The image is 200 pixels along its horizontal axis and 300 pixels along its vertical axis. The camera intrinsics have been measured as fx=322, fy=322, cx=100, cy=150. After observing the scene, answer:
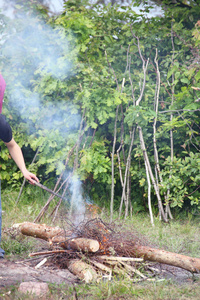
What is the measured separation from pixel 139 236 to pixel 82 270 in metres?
1.22

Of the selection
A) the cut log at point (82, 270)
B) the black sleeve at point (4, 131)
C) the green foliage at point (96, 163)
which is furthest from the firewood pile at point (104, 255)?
the green foliage at point (96, 163)

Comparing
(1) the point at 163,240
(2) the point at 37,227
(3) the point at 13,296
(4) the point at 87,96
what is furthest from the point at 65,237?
(4) the point at 87,96

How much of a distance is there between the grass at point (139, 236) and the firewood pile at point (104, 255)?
140 millimetres

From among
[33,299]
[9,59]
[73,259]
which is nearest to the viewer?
[33,299]

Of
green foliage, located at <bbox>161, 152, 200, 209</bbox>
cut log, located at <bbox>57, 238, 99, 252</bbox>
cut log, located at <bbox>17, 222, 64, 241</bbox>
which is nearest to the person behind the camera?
cut log, located at <bbox>57, 238, 99, 252</bbox>

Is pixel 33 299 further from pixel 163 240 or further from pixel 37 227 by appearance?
pixel 163 240

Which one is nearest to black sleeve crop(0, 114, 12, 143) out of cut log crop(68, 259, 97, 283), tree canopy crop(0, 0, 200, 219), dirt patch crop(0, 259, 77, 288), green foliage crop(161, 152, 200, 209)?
dirt patch crop(0, 259, 77, 288)

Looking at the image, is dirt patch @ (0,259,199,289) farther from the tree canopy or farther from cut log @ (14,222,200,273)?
the tree canopy

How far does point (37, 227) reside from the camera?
12.6 feet

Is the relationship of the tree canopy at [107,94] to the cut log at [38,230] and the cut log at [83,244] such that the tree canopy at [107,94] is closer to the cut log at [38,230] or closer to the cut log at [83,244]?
the cut log at [38,230]

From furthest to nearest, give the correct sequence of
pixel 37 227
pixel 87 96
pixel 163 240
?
1. pixel 87 96
2. pixel 163 240
3. pixel 37 227

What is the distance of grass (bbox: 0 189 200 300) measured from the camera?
2.62 m

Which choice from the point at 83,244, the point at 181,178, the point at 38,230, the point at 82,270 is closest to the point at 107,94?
the point at 181,178

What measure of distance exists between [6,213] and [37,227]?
1.60 meters
